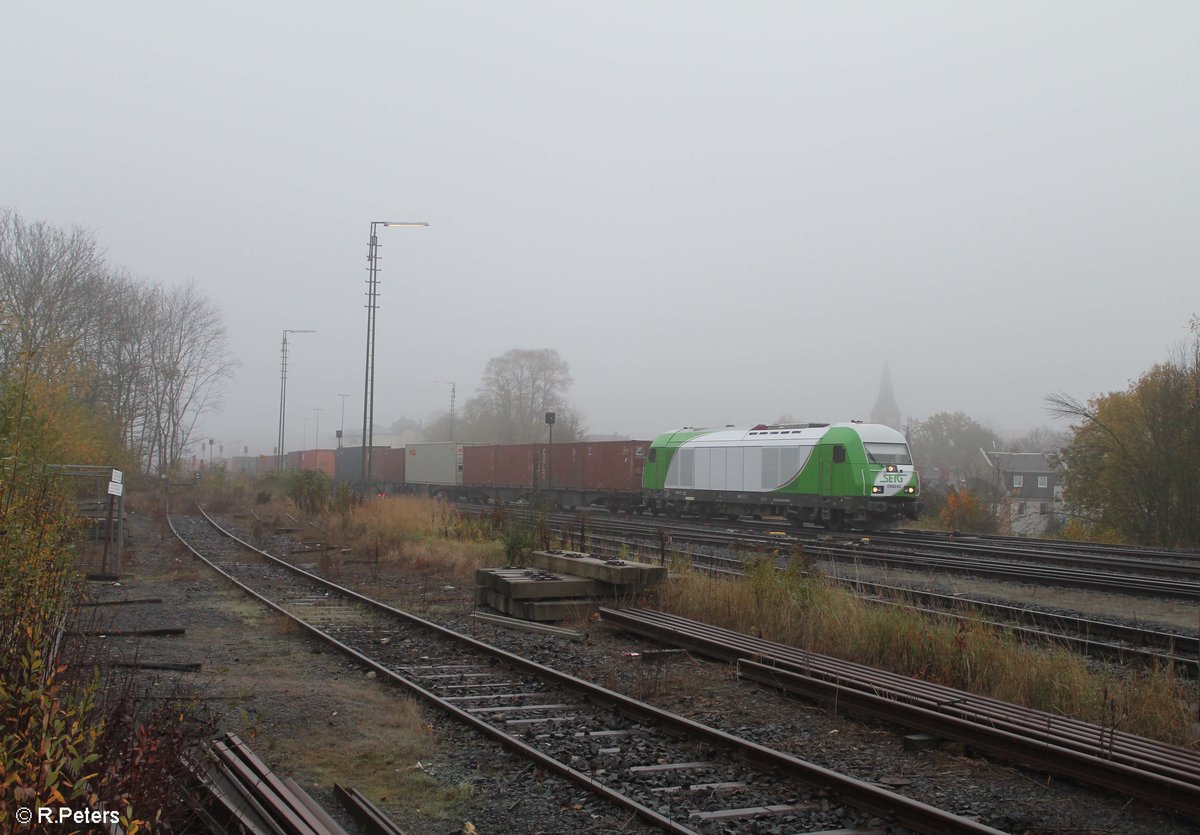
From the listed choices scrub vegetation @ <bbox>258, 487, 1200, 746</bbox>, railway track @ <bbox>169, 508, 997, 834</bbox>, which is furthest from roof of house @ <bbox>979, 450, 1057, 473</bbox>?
railway track @ <bbox>169, 508, 997, 834</bbox>

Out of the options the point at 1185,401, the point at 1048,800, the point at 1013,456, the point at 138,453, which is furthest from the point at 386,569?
the point at 1013,456

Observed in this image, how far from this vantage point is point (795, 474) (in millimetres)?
26562

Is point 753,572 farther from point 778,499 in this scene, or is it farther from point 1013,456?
point 1013,456

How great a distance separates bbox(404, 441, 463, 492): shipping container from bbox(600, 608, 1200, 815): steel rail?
38130 mm

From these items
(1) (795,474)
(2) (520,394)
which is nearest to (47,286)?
(1) (795,474)

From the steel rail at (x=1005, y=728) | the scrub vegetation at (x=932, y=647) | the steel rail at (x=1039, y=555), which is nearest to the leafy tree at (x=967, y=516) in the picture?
the steel rail at (x=1039, y=555)

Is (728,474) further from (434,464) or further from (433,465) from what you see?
(433,465)

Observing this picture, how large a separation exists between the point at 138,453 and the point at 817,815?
171 ft

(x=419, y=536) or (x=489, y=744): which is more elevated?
(x=419, y=536)

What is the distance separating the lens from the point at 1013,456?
256 ft

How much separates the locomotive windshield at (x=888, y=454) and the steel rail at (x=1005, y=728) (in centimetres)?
1694

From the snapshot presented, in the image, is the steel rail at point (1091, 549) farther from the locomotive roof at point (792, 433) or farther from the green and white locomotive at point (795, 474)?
the locomotive roof at point (792, 433)

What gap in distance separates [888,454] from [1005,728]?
19873 millimetres

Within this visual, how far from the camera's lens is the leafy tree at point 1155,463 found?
24547 mm
